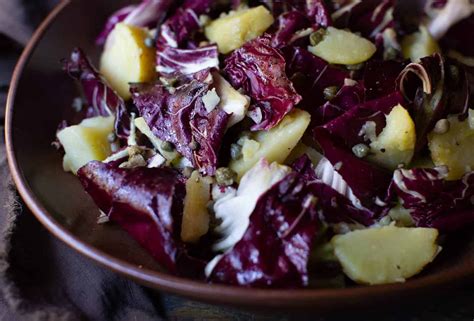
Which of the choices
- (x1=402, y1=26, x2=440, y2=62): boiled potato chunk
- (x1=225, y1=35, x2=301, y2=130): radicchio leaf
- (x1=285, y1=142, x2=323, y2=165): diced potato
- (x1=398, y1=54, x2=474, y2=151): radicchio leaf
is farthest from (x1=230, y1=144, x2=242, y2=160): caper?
(x1=402, y1=26, x2=440, y2=62): boiled potato chunk

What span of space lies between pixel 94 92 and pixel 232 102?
1061 millimetres

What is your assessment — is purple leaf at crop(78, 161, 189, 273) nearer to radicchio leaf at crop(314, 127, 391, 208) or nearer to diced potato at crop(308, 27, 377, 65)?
radicchio leaf at crop(314, 127, 391, 208)

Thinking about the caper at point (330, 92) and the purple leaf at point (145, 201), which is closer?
the purple leaf at point (145, 201)

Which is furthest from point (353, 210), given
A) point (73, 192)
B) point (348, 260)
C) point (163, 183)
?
point (73, 192)

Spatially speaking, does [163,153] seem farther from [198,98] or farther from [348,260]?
[348,260]

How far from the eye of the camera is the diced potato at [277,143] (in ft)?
9.68

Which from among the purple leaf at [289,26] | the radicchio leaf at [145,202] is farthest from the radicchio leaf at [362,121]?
the radicchio leaf at [145,202]

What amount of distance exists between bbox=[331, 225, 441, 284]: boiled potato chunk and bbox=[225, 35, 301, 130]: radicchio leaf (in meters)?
0.68

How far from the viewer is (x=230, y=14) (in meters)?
3.71

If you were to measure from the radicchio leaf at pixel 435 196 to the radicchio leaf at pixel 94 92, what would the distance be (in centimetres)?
149

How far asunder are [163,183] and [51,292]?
0.79 metres

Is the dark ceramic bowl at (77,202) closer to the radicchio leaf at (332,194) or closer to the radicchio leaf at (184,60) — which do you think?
the radicchio leaf at (332,194)

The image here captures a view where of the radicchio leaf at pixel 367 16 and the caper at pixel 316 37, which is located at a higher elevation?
the caper at pixel 316 37

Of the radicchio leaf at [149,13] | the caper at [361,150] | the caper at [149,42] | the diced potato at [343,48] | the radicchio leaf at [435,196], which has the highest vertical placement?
the radicchio leaf at [149,13]
